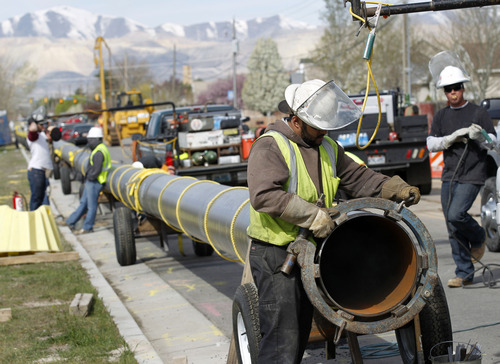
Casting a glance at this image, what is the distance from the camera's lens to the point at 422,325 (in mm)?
5219

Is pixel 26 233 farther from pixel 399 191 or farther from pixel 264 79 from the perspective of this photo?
pixel 264 79

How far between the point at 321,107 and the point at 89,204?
11.0 metres

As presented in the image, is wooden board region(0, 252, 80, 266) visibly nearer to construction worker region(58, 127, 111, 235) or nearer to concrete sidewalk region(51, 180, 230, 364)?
concrete sidewalk region(51, 180, 230, 364)

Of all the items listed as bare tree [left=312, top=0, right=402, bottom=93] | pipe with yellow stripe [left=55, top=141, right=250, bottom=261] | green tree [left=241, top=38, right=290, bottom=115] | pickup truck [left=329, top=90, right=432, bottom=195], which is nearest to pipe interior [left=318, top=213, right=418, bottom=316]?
pipe with yellow stripe [left=55, top=141, right=250, bottom=261]

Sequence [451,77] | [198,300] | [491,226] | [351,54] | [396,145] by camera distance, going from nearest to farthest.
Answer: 1. [451,77]
2. [198,300]
3. [491,226]
4. [396,145]
5. [351,54]

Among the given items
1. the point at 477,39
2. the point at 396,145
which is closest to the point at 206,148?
the point at 396,145

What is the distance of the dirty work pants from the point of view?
190 inches

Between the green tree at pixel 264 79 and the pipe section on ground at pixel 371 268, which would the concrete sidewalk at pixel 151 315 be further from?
the green tree at pixel 264 79

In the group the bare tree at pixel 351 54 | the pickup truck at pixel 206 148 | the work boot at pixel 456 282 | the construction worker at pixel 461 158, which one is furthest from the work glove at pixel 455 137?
the bare tree at pixel 351 54

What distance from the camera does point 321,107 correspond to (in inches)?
193

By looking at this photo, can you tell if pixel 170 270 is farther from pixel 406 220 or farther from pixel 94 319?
pixel 406 220

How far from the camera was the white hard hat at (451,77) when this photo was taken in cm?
817

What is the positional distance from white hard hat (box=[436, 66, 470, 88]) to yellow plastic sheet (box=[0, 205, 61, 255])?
634cm

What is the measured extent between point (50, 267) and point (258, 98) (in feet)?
403
